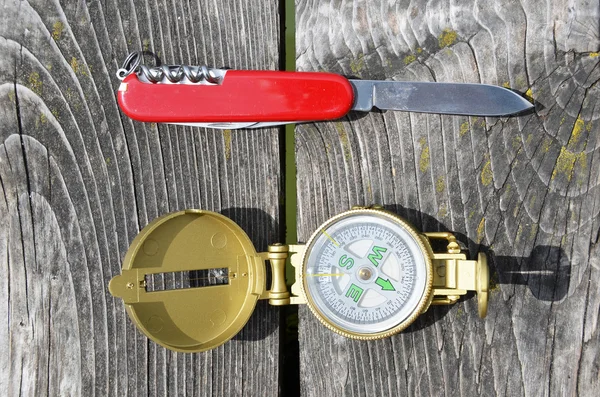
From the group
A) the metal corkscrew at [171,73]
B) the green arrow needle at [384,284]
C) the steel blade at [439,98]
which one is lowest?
the green arrow needle at [384,284]

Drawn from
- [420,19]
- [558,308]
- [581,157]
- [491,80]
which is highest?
[420,19]

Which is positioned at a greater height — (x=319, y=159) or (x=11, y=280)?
(x=319, y=159)

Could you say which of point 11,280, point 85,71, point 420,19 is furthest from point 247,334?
point 420,19

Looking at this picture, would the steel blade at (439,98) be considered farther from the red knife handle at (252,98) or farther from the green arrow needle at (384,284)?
the green arrow needle at (384,284)

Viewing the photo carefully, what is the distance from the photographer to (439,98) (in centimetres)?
124

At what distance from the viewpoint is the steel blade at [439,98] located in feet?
4.02

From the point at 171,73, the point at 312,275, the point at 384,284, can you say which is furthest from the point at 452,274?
the point at 171,73

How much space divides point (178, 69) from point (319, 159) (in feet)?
1.05

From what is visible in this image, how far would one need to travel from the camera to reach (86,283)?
1.24 metres

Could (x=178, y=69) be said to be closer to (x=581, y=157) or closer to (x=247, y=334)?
(x=247, y=334)

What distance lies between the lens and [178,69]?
123 cm

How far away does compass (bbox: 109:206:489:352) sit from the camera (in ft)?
3.98

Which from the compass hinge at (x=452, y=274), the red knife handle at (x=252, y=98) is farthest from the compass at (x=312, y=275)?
the red knife handle at (x=252, y=98)

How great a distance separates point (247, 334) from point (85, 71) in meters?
0.59
